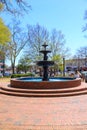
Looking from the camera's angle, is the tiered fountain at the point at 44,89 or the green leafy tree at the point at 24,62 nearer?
the tiered fountain at the point at 44,89

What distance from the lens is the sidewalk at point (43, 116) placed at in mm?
7492

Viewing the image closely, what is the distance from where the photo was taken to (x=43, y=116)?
8.81 metres

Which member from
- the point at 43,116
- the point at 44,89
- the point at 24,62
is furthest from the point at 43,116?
the point at 24,62

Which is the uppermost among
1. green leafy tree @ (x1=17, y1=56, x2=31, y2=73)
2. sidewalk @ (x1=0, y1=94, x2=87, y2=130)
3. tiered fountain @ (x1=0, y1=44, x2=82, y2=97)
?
green leafy tree @ (x1=17, y1=56, x2=31, y2=73)

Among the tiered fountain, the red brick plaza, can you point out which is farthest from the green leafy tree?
the red brick plaza

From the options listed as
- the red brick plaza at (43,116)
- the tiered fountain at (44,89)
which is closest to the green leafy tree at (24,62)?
the tiered fountain at (44,89)

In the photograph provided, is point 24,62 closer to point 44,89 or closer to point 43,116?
point 44,89

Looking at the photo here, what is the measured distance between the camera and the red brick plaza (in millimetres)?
7492

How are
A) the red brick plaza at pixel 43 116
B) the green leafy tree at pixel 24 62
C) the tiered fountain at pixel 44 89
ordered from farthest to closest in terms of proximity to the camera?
the green leafy tree at pixel 24 62, the tiered fountain at pixel 44 89, the red brick plaza at pixel 43 116

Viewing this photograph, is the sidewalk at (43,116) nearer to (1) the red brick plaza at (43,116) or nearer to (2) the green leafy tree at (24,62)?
(1) the red brick plaza at (43,116)

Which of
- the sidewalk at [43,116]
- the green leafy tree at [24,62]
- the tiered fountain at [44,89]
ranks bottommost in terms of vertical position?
the sidewalk at [43,116]

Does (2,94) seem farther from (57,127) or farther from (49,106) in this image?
(57,127)

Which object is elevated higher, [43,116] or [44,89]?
[44,89]

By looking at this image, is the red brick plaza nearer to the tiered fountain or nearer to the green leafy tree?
the tiered fountain
